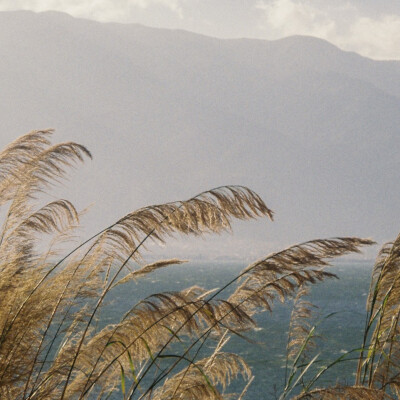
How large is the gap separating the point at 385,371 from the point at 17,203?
110 inches

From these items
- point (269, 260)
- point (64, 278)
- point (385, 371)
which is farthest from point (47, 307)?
point (385, 371)

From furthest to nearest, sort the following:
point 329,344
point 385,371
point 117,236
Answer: point 329,344 → point 385,371 → point 117,236

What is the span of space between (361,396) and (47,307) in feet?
6.23

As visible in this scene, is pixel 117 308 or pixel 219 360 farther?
pixel 117 308

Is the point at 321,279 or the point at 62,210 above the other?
the point at 62,210

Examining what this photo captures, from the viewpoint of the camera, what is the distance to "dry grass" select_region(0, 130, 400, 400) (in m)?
3.28

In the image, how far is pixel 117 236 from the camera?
11.6 feet

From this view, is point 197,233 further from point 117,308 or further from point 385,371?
point 117,308

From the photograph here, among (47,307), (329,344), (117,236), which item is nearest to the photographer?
(117,236)

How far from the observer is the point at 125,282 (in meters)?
3.71

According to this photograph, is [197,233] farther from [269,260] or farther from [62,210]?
[62,210]

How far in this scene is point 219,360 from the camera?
5.21 metres

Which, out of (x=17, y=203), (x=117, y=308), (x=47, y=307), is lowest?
(x=117, y=308)

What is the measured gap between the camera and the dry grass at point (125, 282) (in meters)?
3.28
